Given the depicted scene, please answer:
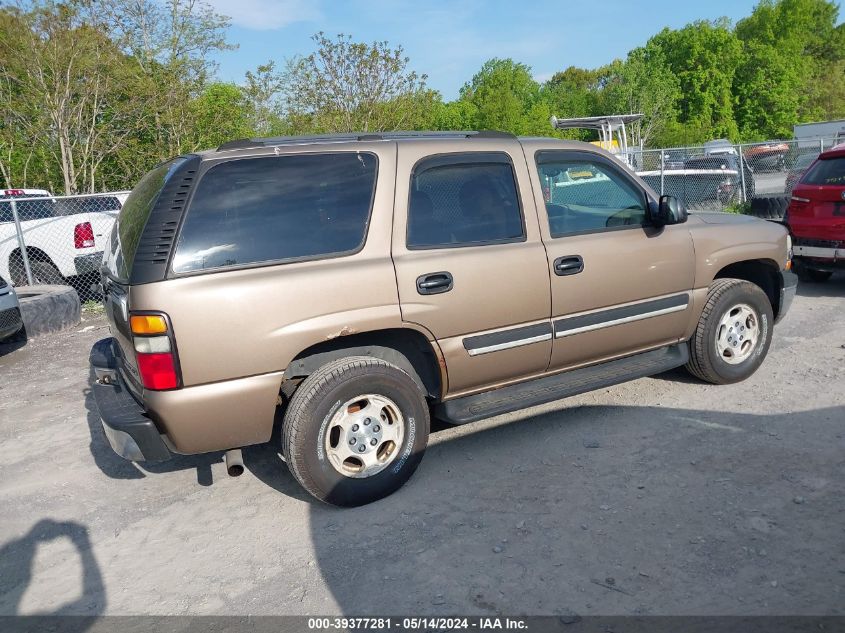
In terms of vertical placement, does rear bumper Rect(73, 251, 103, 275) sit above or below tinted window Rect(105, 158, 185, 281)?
below

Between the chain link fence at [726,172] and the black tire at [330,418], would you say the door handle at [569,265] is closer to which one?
the black tire at [330,418]

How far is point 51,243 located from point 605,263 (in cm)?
905

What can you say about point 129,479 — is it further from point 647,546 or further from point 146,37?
point 146,37

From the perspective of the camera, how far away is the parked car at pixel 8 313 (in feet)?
23.9

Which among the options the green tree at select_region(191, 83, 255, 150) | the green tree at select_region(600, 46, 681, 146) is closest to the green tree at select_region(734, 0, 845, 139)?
the green tree at select_region(600, 46, 681, 146)

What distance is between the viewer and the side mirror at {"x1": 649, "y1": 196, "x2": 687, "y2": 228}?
4582mm

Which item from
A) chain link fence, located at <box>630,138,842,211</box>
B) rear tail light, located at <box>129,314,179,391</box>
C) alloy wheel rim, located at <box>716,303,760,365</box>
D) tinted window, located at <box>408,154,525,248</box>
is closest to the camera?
rear tail light, located at <box>129,314,179,391</box>

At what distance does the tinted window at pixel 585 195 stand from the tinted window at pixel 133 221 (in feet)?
7.49

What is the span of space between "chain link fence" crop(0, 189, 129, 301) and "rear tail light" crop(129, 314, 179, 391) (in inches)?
297

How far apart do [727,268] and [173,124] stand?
15.1 m

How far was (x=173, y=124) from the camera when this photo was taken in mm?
17000

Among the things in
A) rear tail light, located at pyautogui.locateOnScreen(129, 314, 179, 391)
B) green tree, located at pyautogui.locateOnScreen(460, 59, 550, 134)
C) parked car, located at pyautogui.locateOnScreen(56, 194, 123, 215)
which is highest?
green tree, located at pyautogui.locateOnScreen(460, 59, 550, 134)

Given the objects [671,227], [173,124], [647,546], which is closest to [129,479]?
[647,546]

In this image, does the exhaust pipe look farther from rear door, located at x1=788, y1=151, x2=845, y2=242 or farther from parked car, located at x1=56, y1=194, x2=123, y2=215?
parked car, located at x1=56, y1=194, x2=123, y2=215
